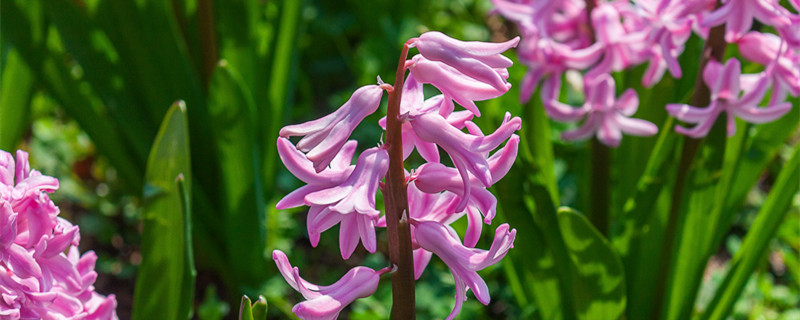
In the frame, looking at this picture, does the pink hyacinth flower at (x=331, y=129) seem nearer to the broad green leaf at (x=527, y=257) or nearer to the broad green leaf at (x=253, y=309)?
the broad green leaf at (x=253, y=309)

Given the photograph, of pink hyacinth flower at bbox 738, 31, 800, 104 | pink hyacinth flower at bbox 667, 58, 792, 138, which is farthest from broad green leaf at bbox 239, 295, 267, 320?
pink hyacinth flower at bbox 738, 31, 800, 104

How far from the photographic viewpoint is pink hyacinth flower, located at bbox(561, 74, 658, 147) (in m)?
1.52

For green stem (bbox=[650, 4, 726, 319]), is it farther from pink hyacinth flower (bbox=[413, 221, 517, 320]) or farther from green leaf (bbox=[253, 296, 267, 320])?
green leaf (bbox=[253, 296, 267, 320])

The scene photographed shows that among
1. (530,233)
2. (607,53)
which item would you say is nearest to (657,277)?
(530,233)

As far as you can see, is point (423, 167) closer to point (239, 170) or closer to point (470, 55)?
point (470, 55)

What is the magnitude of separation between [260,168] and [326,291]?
117cm

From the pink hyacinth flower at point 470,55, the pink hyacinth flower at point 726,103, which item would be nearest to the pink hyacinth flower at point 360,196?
the pink hyacinth flower at point 470,55

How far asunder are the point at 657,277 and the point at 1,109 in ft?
4.76

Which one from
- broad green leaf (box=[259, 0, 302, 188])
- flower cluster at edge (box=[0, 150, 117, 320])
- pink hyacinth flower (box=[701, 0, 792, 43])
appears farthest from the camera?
broad green leaf (box=[259, 0, 302, 188])

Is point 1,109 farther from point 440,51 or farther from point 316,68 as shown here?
point 440,51

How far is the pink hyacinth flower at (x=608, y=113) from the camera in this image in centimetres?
152

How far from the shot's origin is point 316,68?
9.43 ft

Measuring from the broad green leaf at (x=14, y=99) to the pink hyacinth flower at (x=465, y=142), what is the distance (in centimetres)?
134

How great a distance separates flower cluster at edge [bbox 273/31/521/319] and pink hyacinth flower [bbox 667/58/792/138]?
22.8 inches
